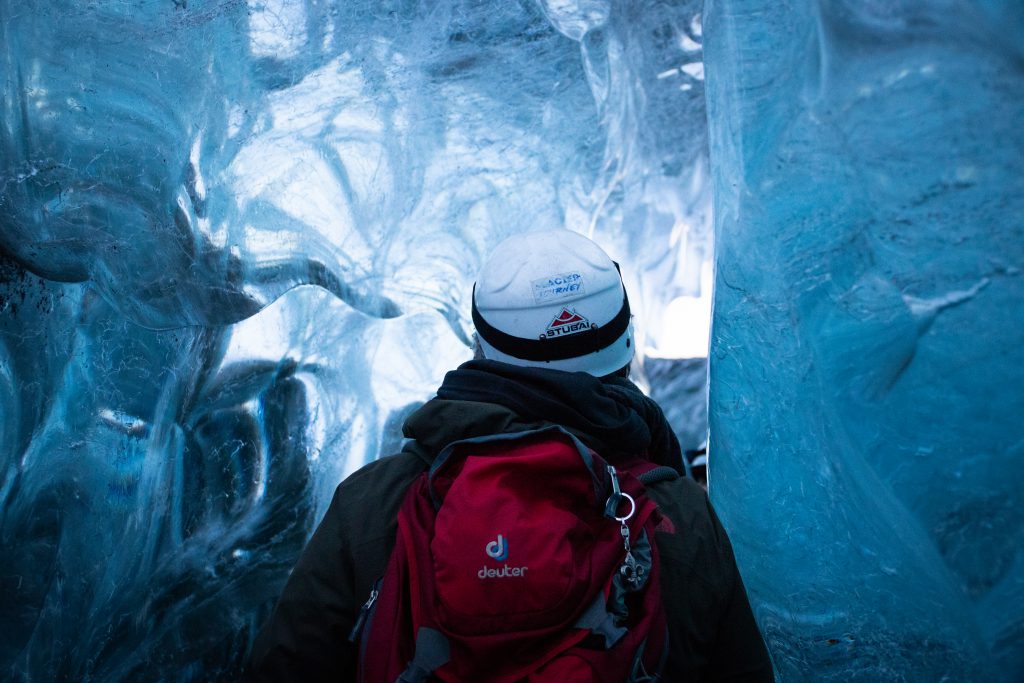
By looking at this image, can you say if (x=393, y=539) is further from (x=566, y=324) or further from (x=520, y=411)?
(x=566, y=324)

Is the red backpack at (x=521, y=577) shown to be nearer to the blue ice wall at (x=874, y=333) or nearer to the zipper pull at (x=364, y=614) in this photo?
the zipper pull at (x=364, y=614)

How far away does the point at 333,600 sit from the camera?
1.09 m

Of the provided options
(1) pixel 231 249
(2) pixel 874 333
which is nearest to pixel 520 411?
(2) pixel 874 333

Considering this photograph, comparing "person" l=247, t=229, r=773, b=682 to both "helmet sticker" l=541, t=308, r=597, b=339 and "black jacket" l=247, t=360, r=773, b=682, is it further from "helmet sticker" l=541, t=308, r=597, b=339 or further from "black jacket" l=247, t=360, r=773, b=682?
"helmet sticker" l=541, t=308, r=597, b=339

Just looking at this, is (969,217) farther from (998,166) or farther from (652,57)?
(652,57)

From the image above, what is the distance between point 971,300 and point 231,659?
5.80ft

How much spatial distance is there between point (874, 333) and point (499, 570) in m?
1.19

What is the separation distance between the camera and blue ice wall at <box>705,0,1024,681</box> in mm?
1694

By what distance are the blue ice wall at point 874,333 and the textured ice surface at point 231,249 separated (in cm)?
60

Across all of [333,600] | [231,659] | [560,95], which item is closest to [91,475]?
[231,659]

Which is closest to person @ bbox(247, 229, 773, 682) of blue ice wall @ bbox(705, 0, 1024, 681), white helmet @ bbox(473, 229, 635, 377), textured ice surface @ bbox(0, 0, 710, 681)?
white helmet @ bbox(473, 229, 635, 377)

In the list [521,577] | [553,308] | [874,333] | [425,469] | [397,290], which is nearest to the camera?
[521,577]

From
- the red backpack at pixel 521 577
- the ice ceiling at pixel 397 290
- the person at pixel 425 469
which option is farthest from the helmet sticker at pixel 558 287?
the ice ceiling at pixel 397 290

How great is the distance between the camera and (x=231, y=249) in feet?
6.65
